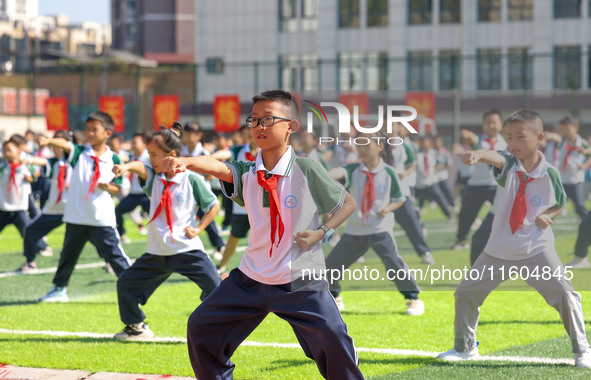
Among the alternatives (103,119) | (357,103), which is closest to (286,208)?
(357,103)

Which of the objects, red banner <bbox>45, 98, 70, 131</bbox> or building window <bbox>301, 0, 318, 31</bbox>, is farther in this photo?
building window <bbox>301, 0, 318, 31</bbox>

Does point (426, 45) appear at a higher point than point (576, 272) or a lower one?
higher

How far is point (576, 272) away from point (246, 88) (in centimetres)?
2438

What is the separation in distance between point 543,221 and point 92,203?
14.8 ft

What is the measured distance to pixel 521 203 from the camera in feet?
19.8

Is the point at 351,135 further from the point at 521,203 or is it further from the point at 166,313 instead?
the point at 166,313

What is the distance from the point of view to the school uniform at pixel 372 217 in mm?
7875

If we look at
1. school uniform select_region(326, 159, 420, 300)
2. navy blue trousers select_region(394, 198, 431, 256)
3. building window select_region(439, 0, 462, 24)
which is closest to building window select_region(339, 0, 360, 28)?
building window select_region(439, 0, 462, 24)

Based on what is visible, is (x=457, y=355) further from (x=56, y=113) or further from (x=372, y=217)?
(x=56, y=113)

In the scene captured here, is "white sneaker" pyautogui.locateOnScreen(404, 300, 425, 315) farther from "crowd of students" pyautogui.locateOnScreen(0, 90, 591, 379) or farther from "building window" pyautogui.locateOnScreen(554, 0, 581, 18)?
"building window" pyautogui.locateOnScreen(554, 0, 581, 18)

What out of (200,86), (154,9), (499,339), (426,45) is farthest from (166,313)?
(154,9)

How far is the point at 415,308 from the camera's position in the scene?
333 inches

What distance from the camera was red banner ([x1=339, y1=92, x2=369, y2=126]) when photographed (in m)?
5.61

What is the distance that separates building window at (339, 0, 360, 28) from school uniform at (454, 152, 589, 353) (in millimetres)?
39694
